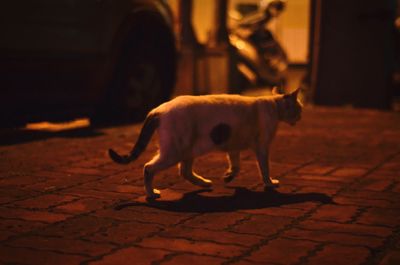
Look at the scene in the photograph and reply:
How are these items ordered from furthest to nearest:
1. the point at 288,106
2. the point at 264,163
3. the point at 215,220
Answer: the point at 288,106, the point at 264,163, the point at 215,220

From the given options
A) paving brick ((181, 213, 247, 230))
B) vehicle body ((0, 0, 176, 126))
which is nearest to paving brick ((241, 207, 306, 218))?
paving brick ((181, 213, 247, 230))

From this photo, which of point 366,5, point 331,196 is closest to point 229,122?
point 331,196

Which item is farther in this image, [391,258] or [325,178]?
[325,178]

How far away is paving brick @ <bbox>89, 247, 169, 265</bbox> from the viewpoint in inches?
132

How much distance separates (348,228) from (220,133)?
1097 millimetres

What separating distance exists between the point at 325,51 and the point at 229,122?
7.18 meters

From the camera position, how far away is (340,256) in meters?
3.49

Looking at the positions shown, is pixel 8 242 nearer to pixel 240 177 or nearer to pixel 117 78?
pixel 240 177

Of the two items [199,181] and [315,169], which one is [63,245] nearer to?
[199,181]

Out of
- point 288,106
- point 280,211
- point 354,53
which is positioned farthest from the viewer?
point 354,53

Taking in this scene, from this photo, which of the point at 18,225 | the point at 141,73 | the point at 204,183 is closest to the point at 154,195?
the point at 204,183

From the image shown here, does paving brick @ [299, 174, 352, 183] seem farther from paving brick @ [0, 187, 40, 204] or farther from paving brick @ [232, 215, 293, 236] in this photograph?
paving brick @ [0, 187, 40, 204]

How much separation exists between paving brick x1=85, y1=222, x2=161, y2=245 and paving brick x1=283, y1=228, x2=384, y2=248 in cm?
71

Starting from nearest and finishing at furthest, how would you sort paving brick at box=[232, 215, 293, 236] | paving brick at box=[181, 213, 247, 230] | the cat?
paving brick at box=[232, 215, 293, 236] < paving brick at box=[181, 213, 247, 230] < the cat
